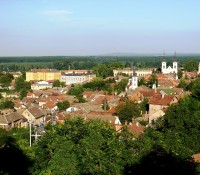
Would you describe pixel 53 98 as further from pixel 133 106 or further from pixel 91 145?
pixel 91 145

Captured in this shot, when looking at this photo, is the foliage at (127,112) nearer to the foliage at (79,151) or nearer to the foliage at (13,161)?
the foliage at (79,151)

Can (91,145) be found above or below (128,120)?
above

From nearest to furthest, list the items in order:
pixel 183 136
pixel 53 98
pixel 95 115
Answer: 1. pixel 183 136
2. pixel 95 115
3. pixel 53 98

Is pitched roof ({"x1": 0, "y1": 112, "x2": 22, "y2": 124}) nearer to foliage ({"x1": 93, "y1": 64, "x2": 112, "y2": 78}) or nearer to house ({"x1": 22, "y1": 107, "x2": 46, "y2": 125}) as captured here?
house ({"x1": 22, "y1": 107, "x2": 46, "y2": 125})

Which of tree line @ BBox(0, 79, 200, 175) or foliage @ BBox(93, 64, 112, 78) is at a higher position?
tree line @ BBox(0, 79, 200, 175)

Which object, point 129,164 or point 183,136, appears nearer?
point 129,164

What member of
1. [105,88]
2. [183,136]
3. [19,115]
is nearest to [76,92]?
[105,88]

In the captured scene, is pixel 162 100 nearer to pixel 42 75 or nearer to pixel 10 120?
pixel 10 120

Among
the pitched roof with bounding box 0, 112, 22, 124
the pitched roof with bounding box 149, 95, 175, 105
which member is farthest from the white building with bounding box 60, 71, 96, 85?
the pitched roof with bounding box 0, 112, 22, 124
